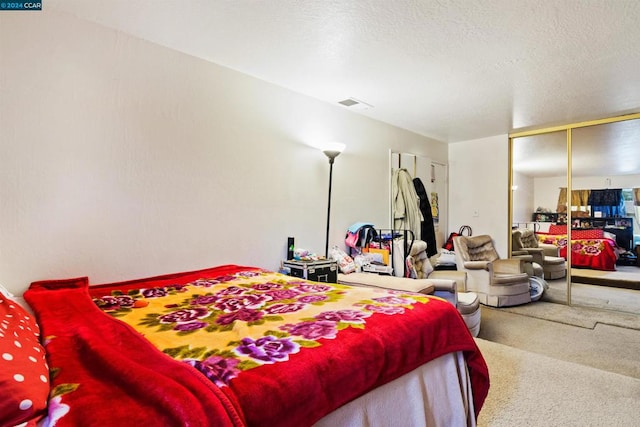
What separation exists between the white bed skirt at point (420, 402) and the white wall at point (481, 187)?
3703 millimetres

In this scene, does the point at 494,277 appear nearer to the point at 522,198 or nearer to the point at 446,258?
the point at 446,258

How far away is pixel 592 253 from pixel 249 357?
4.74m

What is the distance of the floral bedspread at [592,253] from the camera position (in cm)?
399

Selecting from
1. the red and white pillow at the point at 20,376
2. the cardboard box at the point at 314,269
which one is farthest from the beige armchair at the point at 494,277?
the red and white pillow at the point at 20,376

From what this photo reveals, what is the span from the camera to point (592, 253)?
13.4 ft

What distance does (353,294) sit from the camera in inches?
66.6

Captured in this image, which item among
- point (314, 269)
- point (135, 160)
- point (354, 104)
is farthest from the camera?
point (354, 104)

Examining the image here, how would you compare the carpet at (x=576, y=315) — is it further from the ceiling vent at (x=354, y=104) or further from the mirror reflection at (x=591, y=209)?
the ceiling vent at (x=354, y=104)

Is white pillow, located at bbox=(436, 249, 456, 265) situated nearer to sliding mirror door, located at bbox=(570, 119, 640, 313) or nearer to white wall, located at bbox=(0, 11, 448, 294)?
sliding mirror door, located at bbox=(570, 119, 640, 313)

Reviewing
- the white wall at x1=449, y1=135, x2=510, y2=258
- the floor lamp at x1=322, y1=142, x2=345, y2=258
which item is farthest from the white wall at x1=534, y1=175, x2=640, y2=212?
the floor lamp at x1=322, y1=142, x2=345, y2=258

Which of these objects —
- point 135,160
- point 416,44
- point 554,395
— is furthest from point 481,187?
point 135,160

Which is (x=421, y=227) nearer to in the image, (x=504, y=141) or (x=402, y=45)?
(x=504, y=141)

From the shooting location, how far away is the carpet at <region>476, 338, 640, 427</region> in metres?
1.81

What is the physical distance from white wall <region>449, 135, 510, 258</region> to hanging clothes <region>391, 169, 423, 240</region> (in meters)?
1.21
